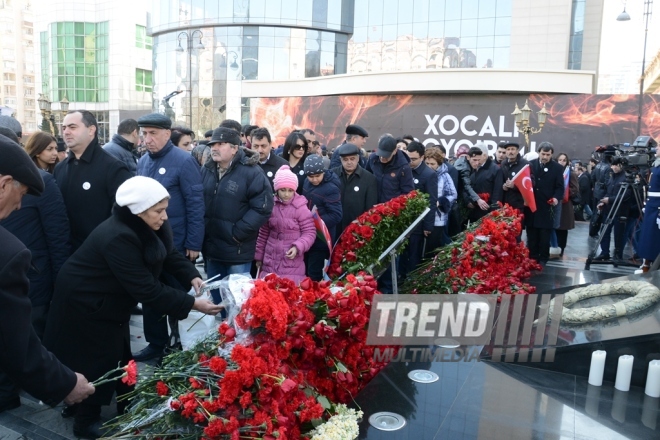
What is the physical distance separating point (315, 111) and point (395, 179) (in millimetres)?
18696

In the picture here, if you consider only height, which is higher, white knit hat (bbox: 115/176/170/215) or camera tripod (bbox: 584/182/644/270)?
white knit hat (bbox: 115/176/170/215)

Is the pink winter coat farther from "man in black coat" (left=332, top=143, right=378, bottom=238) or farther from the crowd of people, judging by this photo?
"man in black coat" (left=332, top=143, right=378, bottom=238)

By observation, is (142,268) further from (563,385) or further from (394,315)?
(563,385)

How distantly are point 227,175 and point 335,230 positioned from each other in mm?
1506

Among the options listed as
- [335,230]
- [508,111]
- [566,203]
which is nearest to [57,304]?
[335,230]

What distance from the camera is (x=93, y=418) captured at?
315 centimetres

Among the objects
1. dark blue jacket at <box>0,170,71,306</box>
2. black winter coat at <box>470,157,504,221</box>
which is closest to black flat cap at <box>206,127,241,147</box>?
dark blue jacket at <box>0,170,71,306</box>

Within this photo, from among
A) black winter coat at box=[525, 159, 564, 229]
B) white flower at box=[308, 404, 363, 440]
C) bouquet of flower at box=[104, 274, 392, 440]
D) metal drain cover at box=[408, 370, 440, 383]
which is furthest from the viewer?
black winter coat at box=[525, 159, 564, 229]

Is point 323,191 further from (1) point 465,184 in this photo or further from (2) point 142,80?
(2) point 142,80

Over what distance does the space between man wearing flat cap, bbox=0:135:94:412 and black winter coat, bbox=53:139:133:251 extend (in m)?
2.04

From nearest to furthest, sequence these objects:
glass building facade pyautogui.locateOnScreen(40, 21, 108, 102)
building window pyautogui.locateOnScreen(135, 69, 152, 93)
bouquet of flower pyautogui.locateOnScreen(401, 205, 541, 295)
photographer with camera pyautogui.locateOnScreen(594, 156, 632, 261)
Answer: bouquet of flower pyautogui.locateOnScreen(401, 205, 541, 295)
photographer with camera pyautogui.locateOnScreen(594, 156, 632, 261)
glass building facade pyautogui.locateOnScreen(40, 21, 108, 102)
building window pyautogui.locateOnScreen(135, 69, 152, 93)

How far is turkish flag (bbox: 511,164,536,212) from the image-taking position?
7.37 m
